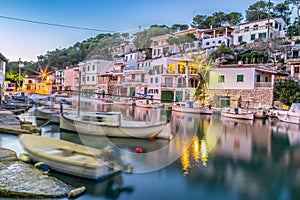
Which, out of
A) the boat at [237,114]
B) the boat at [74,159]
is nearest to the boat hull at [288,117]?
the boat at [237,114]

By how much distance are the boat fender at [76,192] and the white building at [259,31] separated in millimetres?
Result: 33480

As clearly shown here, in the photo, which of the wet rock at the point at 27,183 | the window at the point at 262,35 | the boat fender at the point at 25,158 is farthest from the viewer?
the window at the point at 262,35

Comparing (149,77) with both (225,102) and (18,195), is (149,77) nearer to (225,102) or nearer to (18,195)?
(225,102)

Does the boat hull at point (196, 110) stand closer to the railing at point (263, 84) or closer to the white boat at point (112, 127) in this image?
the railing at point (263, 84)

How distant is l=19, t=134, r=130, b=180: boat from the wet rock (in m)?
0.45

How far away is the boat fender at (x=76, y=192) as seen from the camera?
522 centimetres

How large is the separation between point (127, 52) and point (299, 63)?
2386cm

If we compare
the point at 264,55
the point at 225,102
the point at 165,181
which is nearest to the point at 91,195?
the point at 165,181

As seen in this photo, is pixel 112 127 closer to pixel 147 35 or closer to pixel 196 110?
pixel 196 110

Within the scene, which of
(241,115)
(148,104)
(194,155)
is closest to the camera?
(194,155)

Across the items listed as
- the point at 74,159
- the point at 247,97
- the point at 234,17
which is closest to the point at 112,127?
the point at 74,159

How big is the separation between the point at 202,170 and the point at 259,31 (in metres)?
32.2

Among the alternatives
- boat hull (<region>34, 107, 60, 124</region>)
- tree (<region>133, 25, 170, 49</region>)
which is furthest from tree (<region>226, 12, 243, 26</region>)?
boat hull (<region>34, 107, 60, 124</region>)

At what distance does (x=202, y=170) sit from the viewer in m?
7.74
